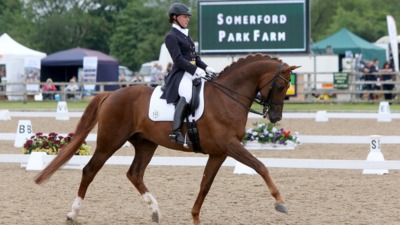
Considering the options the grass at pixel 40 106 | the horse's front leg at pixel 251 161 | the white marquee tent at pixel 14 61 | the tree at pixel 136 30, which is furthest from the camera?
the tree at pixel 136 30

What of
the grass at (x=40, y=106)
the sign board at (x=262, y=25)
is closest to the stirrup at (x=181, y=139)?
the grass at (x=40, y=106)

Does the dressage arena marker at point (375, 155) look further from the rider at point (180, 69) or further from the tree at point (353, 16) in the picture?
the tree at point (353, 16)

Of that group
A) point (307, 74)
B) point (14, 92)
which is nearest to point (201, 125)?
point (307, 74)

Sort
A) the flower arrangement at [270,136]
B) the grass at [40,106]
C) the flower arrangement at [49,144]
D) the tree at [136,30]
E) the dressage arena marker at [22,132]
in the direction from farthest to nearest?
the tree at [136,30] → the grass at [40,106] → the dressage arena marker at [22,132] → the flower arrangement at [270,136] → the flower arrangement at [49,144]

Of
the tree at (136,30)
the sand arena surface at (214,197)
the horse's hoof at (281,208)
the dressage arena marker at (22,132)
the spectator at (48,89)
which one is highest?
the tree at (136,30)

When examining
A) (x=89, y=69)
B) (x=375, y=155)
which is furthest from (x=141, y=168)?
(x=89, y=69)

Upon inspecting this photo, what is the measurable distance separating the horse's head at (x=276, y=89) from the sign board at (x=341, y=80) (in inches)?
980

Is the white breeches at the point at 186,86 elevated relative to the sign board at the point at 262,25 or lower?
lower

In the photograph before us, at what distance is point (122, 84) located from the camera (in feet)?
115

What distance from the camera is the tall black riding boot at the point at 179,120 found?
28.7 ft

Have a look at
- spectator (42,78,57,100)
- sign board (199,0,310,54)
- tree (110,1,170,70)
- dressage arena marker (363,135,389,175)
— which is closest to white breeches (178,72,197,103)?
dressage arena marker (363,135,389,175)

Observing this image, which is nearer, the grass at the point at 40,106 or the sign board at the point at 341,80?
the grass at the point at 40,106

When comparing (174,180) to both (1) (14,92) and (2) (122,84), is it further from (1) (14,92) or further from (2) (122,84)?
(1) (14,92)

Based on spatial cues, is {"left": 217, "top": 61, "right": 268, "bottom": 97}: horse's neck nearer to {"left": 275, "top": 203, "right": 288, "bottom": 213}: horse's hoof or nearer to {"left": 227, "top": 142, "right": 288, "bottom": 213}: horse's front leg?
{"left": 227, "top": 142, "right": 288, "bottom": 213}: horse's front leg
